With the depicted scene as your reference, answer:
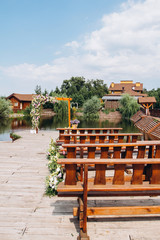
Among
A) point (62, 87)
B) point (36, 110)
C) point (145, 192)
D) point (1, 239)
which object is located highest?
point (62, 87)

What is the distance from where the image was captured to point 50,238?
250 cm

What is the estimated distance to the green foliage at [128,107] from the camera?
128ft

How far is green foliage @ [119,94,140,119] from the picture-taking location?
39.1m

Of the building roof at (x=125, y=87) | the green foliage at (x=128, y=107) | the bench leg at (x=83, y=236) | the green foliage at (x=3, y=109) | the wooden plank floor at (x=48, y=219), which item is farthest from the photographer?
the building roof at (x=125, y=87)

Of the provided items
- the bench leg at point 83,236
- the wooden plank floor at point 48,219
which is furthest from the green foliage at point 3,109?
the bench leg at point 83,236

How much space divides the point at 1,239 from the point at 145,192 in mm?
1880

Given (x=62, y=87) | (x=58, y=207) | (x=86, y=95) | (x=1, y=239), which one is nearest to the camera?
(x=1, y=239)

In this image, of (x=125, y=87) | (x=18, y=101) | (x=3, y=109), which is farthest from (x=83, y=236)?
(x=125, y=87)

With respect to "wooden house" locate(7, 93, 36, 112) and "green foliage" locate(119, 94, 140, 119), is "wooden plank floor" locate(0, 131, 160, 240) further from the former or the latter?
"wooden house" locate(7, 93, 36, 112)

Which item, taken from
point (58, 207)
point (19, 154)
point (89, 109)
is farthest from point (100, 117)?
point (58, 207)

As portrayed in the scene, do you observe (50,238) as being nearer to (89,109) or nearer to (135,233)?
(135,233)

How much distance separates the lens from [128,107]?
40.5 metres

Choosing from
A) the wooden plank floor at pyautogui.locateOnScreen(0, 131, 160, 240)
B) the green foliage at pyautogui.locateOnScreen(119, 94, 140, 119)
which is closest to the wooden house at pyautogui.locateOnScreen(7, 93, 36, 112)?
the green foliage at pyautogui.locateOnScreen(119, 94, 140, 119)

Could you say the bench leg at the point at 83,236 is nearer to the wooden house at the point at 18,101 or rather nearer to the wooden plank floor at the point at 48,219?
the wooden plank floor at the point at 48,219
